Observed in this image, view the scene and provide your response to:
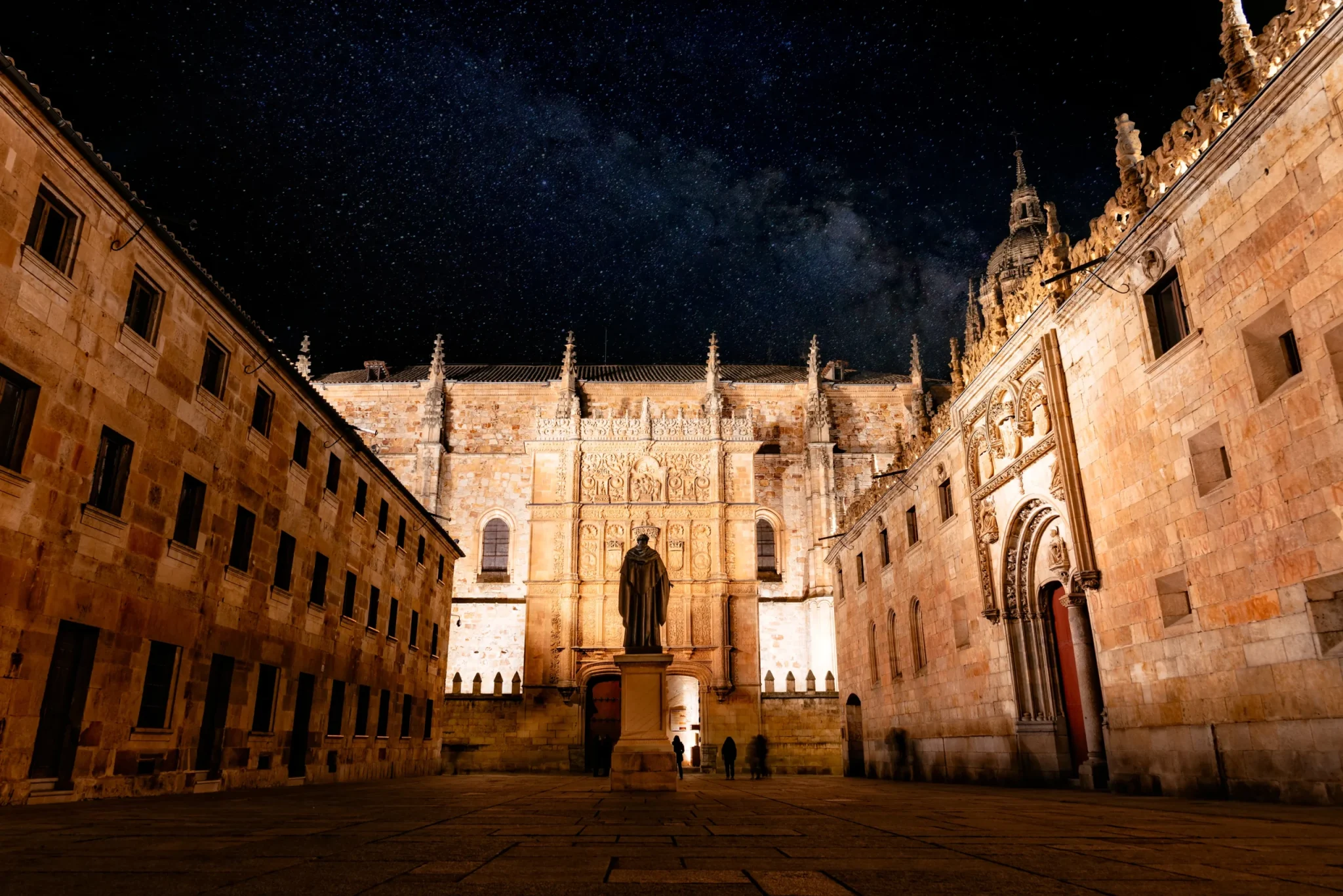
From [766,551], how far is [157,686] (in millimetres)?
32593

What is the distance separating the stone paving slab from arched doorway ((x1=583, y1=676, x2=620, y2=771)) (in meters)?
23.8

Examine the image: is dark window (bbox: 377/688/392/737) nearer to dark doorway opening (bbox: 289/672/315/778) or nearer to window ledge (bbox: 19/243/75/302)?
dark doorway opening (bbox: 289/672/315/778)

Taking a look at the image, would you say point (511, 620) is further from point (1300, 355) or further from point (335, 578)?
point (1300, 355)

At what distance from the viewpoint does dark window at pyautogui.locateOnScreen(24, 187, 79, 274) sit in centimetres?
1059

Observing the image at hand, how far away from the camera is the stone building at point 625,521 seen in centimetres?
3294

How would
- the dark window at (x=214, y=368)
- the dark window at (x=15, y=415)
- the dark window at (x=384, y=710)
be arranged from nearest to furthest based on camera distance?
the dark window at (x=15, y=415)
the dark window at (x=214, y=368)
the dark window at (x=384, y=710)

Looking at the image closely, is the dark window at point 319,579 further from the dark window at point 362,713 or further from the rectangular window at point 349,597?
the dark window at point 362,713

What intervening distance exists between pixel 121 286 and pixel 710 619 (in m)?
26.3

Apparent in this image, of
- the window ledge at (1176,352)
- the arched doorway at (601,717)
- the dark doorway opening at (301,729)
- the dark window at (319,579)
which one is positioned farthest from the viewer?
the arched doorway at (601,717)

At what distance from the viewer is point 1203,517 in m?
10.2

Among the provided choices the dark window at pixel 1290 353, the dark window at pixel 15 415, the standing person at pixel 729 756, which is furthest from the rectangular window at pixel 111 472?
the standing person at pixel 729 756

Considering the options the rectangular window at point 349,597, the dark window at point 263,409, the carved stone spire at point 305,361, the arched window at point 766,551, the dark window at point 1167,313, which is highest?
the carved stone spire at point 305,361

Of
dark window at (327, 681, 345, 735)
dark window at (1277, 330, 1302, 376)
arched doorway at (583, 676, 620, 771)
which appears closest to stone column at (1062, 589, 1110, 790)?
dark window at (1277, 330, 1302, 376)

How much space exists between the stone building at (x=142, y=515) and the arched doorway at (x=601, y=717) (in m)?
13.8
